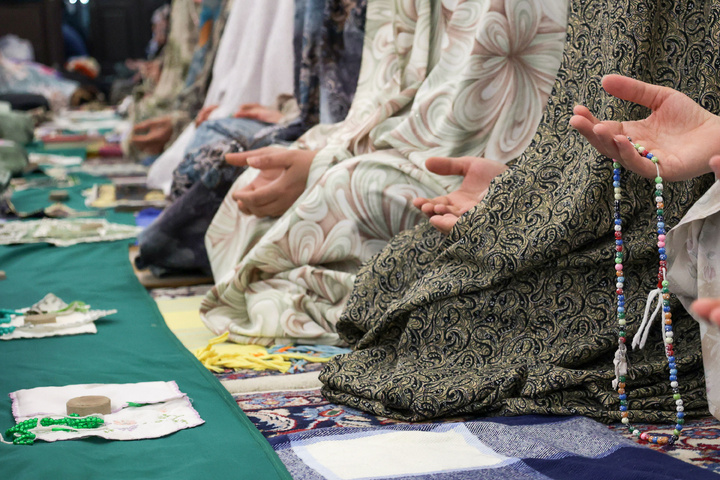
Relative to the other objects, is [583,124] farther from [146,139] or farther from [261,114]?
[146,139]

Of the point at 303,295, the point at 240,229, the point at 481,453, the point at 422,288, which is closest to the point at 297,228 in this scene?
the point at 303,295

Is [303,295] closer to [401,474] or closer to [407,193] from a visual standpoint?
[407,193]

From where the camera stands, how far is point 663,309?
1271 mm

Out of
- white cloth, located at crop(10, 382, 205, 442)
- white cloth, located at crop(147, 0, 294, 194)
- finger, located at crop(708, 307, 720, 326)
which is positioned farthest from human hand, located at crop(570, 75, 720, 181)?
white cloth, located at crop(147, 0, 294, 194)

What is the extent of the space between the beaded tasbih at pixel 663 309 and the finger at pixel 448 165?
0.45 m

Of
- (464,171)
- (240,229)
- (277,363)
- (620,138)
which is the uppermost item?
(620,138)

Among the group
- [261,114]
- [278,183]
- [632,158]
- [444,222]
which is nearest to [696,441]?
[632,158]

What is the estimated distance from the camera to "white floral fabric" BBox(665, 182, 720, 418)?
1223mm

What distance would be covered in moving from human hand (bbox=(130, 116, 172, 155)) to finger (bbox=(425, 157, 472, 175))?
3084 millimetres

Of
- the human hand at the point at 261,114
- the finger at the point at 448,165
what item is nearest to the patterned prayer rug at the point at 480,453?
the finger at the point at 448,165

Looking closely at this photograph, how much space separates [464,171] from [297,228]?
42 cm

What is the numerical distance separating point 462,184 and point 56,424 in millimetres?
889

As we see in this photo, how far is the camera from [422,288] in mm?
1568

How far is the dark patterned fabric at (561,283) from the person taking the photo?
139 cm
